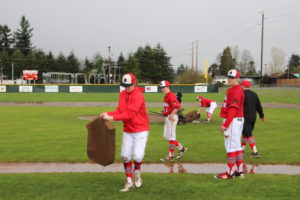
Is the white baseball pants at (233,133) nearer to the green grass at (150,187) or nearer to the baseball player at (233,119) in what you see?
the baseball player at (233,119)

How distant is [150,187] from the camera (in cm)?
544

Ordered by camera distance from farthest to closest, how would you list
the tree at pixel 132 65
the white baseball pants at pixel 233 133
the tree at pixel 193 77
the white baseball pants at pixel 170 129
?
the tree at pixel 132 65
the tree at pixel 193 77
the white baseball pants at pixel 170 129
the white baseball pants at pixel 233 133

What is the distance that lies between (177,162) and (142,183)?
2.15 meters

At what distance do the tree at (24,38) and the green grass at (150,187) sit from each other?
97716 millimetres

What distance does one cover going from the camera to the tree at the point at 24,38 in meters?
95.3

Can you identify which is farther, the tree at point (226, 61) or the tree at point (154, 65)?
the tree at point (226, 61)

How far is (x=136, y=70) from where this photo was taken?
81.4m

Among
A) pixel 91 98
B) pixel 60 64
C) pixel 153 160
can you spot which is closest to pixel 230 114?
pixel 153 160

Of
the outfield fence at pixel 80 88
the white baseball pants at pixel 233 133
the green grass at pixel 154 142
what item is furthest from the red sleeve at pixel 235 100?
the outfield fence at pixel 80 88

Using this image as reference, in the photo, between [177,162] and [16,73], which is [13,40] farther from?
[177,162]

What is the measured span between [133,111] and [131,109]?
5 cm

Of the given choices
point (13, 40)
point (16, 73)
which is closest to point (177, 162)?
point (16, 73)

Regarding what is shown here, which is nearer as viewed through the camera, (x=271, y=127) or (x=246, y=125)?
(x=246, y=125)

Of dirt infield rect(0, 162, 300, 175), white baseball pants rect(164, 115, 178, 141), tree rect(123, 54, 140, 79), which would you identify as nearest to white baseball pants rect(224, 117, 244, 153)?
dirt infield rect(0, 162, 300, 175)
